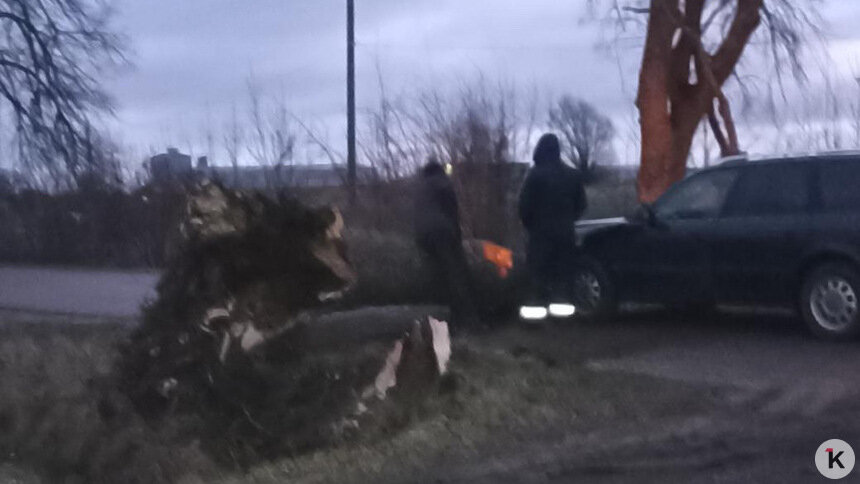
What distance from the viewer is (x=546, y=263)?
12.8m

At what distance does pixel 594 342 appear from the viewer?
1198 centimetres

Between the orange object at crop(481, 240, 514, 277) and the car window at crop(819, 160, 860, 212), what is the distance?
3.27 m

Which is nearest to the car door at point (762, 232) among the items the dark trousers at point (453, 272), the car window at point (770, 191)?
the car window at point (770, 191)

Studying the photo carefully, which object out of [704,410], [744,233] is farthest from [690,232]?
[704,410]

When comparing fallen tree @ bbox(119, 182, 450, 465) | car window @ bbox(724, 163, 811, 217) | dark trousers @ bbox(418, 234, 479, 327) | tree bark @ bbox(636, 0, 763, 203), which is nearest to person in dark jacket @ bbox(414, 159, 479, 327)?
dark trousers @ bbox(418, 234, 479, 327)

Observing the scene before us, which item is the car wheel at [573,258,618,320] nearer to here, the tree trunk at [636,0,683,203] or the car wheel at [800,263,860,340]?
the car wheel at [800,263,860,340]

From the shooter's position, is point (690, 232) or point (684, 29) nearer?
point (690, 232)

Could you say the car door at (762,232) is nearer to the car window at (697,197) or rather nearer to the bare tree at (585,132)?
the car window at (697,197)

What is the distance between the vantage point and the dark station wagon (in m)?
11.0

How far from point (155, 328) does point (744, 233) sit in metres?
5.20

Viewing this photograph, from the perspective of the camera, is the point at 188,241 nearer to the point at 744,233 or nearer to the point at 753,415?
the point at 753,415

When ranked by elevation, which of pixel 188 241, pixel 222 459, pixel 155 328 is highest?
pixel 188 241

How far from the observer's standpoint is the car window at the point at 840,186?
11.0 m

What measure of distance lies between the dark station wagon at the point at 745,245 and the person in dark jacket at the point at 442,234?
4.94 feet
